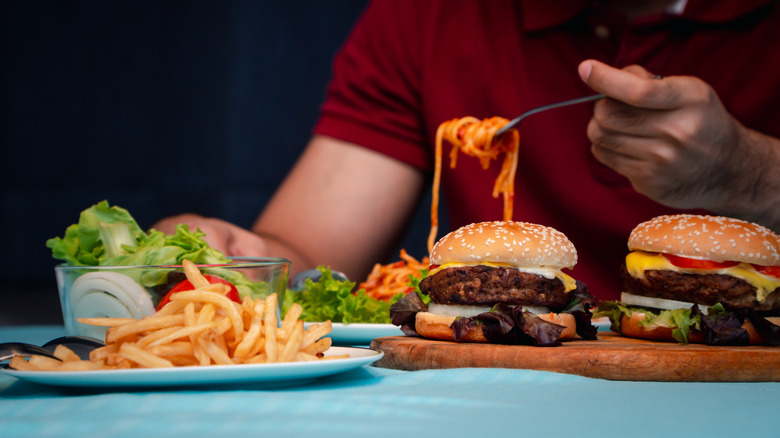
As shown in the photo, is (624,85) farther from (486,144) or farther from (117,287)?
(117,287)

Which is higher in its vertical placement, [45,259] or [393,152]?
[45,259]

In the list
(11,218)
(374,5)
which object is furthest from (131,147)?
(374,5)

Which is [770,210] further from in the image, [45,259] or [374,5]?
[45,259]

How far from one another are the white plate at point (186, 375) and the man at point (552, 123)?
4.25 feet

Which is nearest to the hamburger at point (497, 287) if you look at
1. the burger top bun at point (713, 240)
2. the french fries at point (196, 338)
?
the burger top bun at point (713, 240)

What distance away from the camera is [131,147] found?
7770 mm

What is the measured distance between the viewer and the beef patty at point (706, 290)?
181 centimetres

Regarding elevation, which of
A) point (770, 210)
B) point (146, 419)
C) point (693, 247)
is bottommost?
point (146, 419)

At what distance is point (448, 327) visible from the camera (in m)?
1.81

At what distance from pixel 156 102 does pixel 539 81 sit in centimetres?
550

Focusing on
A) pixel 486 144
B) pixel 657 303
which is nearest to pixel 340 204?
pixel 486 144

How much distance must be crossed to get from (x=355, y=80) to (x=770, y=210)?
188 centimetres

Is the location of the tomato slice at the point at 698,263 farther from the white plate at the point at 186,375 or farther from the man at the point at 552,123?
the white plate at the point at 186,375

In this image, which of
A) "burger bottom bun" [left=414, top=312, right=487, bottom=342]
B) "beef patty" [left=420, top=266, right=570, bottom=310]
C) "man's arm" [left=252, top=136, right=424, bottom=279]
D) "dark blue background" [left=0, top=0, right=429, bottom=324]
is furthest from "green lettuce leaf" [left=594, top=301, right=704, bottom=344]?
"dark blue background" [left=0, top=0, right=429, bottom=324]
